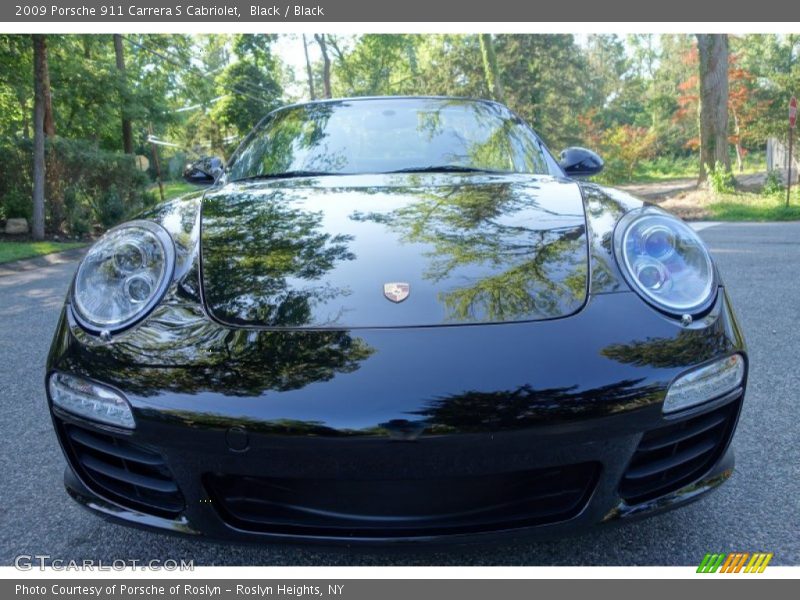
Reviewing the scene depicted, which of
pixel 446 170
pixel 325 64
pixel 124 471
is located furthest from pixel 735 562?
pixel 325 64

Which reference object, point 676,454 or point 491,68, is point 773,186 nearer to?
point 491,68

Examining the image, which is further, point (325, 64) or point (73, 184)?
point (325, 64)

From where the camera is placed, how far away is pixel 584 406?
1.33m

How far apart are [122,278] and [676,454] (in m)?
1.42

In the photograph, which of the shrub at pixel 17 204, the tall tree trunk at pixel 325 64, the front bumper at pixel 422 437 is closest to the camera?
the front bumper at pixel 422 437

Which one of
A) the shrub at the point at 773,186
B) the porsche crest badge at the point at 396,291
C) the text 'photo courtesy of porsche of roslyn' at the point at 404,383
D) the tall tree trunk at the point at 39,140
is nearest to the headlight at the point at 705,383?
the text 'photo courtesy of porsche of roslyn' at the point at 404,383

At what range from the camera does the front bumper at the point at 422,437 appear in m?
1.30

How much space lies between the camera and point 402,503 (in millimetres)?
1379

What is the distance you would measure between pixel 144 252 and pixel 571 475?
1223 millimetres

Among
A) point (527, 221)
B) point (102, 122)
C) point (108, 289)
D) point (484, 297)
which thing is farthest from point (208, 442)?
point (102, 122)

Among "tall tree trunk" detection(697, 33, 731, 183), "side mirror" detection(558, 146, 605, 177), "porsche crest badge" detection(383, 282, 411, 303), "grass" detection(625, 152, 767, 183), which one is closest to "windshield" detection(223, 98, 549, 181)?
"side mirror" detection(558, 146, 605, 177)

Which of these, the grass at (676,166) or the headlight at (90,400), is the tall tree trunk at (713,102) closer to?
the headlight at (90,400)

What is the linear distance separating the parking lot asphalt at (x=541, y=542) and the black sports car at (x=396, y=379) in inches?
4.4

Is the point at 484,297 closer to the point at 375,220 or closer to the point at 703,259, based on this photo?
the point at 375,220
